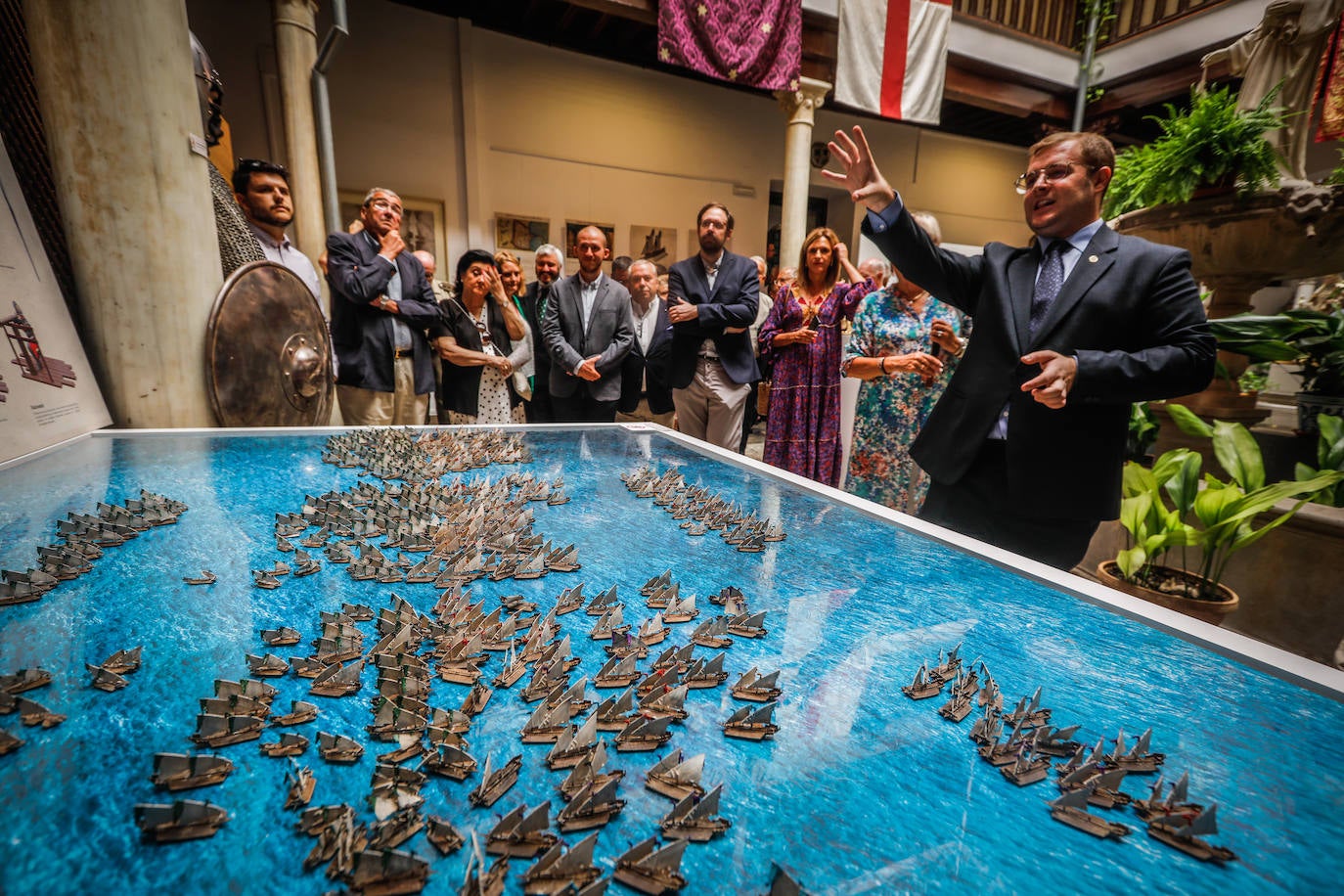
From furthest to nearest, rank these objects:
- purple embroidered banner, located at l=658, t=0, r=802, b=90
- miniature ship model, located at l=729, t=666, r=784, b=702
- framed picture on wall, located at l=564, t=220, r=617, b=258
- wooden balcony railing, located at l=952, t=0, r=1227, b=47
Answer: framed picture on wall, located at l=564, t=220, r=617, b=258
wooden balcony railing, located at l=952, t=0, r=1227, b=47
purple embroidered banner, located at l=658, t=0, r=802, b=90
miniature ship model, located at l=729, t=666, r=784, b=702

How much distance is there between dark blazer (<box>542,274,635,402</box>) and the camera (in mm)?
3689

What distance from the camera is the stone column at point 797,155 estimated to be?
297 inches

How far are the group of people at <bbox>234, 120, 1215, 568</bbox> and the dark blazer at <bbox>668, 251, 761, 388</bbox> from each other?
0.04ft

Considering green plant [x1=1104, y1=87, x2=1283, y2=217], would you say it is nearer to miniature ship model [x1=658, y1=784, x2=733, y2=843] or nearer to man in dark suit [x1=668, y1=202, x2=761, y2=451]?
man in dark suit [x1=668, y1=202, x2=761, y2=451]

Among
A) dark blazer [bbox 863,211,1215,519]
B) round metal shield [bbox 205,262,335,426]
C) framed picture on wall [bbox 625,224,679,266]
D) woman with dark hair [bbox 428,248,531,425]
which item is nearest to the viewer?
dark blazer [bbox 863,211,1215,519]

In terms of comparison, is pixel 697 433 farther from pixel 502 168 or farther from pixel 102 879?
pixel 502 168

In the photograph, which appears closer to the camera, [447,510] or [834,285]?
[447,510]

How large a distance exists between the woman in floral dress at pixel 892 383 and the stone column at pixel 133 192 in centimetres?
281

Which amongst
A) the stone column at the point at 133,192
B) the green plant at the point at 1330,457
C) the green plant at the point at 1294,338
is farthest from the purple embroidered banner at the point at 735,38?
the green plant at the point at 1330,457

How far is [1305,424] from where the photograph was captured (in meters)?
3.21

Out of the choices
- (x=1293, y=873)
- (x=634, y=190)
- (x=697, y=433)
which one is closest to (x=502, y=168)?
(x=634, y=190)

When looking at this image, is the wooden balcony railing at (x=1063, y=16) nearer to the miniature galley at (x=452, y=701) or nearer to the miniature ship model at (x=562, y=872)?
the miniature galley at (x=452, y=701)

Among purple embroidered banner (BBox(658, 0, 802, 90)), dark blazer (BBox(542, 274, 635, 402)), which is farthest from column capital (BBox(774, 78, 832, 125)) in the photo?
dark blazer (BBox(542, 274, 635, 402))

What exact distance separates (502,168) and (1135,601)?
8750mm
